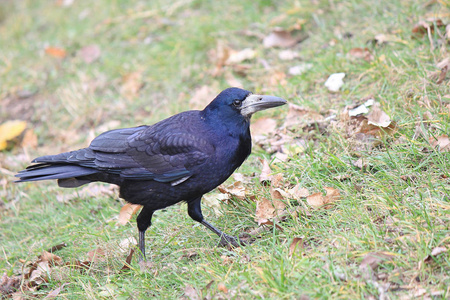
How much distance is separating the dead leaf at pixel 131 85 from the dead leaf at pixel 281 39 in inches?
64.4

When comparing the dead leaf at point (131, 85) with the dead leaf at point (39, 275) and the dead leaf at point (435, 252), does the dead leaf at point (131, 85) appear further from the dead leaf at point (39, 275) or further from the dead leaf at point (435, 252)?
the dead leaf at point (435, 252)

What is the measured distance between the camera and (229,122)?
342cm

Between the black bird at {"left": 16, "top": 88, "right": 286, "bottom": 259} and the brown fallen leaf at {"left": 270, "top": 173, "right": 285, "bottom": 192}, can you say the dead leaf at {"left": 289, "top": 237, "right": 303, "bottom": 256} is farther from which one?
the brown fallen leaf at {"left": 270, "top": 173, "right": 285, "bottom": 192}

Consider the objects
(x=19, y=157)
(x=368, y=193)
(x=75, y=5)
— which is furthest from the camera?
(x=75, y=5)

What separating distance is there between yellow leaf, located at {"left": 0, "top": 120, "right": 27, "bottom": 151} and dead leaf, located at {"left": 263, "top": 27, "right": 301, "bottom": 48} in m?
3.14

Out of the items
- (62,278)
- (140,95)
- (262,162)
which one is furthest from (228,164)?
(140,95)

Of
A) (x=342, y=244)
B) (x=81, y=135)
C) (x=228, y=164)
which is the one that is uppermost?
(x=228, y=164)

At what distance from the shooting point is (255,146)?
4379 millimetres

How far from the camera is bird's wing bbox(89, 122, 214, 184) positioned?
3.33 m

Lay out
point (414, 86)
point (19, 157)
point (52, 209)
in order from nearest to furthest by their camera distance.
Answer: point (414, 86) < point (52, 209) < point (19, 157)

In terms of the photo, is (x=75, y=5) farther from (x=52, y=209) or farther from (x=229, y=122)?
(x=229, y=122)

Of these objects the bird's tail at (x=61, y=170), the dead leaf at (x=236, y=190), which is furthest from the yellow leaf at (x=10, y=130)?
the dead leaf at (x=236, y=190)

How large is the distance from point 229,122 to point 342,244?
1173 mm

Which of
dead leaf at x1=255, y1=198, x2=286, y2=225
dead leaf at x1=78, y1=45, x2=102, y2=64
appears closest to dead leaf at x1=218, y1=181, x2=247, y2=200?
dead leaf at x1=255, y1=198, x2=286, y2=225
